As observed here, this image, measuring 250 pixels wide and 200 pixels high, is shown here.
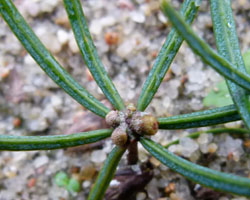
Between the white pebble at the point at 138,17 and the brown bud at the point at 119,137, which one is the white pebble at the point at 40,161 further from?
the white pebble at the point at 138,17

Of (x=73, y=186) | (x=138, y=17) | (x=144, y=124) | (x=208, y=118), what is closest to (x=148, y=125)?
(x=144, y=124)

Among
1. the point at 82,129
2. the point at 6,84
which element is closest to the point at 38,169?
the point at 82,129

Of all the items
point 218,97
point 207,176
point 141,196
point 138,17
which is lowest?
point 207,176

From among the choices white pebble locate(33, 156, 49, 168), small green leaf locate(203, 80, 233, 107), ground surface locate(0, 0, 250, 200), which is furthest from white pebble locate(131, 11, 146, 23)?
white pebble locate(33, 156, 49, 168)

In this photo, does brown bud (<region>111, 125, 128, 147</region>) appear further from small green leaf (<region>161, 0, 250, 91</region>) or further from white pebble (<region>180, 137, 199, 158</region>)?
white pebble (<region>180, 137, 199, 158</region>)

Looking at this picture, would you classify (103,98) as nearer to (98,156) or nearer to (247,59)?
(98,156)

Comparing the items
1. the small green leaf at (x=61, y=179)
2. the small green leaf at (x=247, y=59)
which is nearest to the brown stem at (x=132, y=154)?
the small green leaf at (x=61, y=179)

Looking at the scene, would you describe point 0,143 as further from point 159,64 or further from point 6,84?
point 6,84
